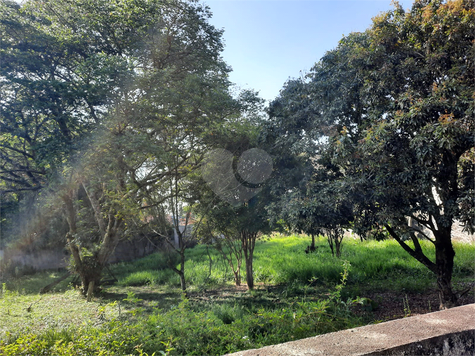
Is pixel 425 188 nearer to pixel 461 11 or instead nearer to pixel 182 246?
pixel 461 11

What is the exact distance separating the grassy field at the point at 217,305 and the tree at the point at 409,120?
1118mm

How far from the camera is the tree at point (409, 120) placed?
3.99 metres

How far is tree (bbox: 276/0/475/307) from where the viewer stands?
3986mm

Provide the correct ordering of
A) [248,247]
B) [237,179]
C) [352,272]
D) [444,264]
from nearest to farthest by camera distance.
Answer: [444,264], [237,179], [352,272], [248,247]

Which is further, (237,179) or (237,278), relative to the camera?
(237,278)

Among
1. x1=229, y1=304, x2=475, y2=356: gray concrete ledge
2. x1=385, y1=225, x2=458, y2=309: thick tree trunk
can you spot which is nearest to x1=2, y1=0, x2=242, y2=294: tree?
x1=229, y1=304, x2=475, y2=356: gray concrete ledge

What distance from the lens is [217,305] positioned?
5648mm

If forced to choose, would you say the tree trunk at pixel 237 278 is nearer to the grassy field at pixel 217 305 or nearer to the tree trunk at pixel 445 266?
the grassy field at pixel 217 305

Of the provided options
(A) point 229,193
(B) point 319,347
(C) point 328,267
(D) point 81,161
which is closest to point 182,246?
(A) point 229,193

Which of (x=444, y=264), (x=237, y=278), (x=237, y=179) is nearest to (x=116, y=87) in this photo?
(x=237, y=179)

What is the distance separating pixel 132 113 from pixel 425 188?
4.94 m

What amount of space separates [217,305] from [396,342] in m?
4.20

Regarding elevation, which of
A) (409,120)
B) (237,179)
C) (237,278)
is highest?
(409,120)

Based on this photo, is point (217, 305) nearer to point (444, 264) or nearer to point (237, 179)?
point (237, 179)
